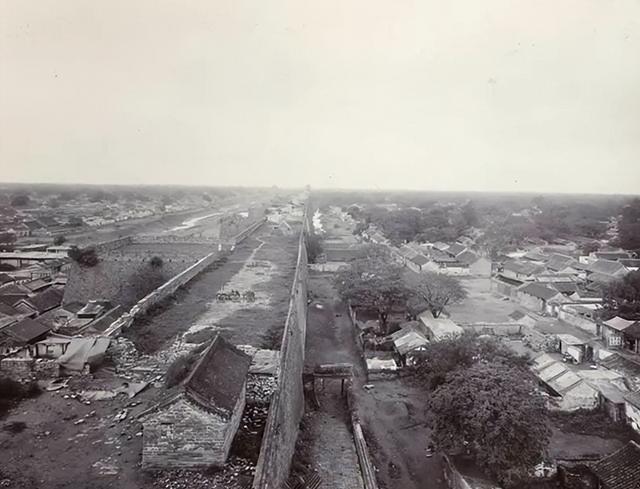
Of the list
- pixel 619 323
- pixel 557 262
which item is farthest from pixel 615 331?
pixel 557 262

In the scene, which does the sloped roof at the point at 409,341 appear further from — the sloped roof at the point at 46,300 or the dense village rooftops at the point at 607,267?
the dense village rooftops at the point at 607,267

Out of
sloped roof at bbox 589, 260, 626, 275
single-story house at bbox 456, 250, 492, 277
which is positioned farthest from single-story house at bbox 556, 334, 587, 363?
single-story house at bbox 456, 250, 492, 277

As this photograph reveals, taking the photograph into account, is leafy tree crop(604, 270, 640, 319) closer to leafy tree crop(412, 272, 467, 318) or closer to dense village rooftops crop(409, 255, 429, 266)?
leafy tree crop(412, 272, 467, 318)

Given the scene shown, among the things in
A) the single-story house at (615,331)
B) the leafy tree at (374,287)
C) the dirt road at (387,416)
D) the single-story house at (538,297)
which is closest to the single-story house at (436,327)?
the leafy tree at (374,287)

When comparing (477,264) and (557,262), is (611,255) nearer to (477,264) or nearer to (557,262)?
(557,262)

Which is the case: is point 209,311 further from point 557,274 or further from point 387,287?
point 557,274

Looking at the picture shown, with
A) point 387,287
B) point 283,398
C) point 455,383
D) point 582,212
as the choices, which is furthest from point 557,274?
point 582,212
